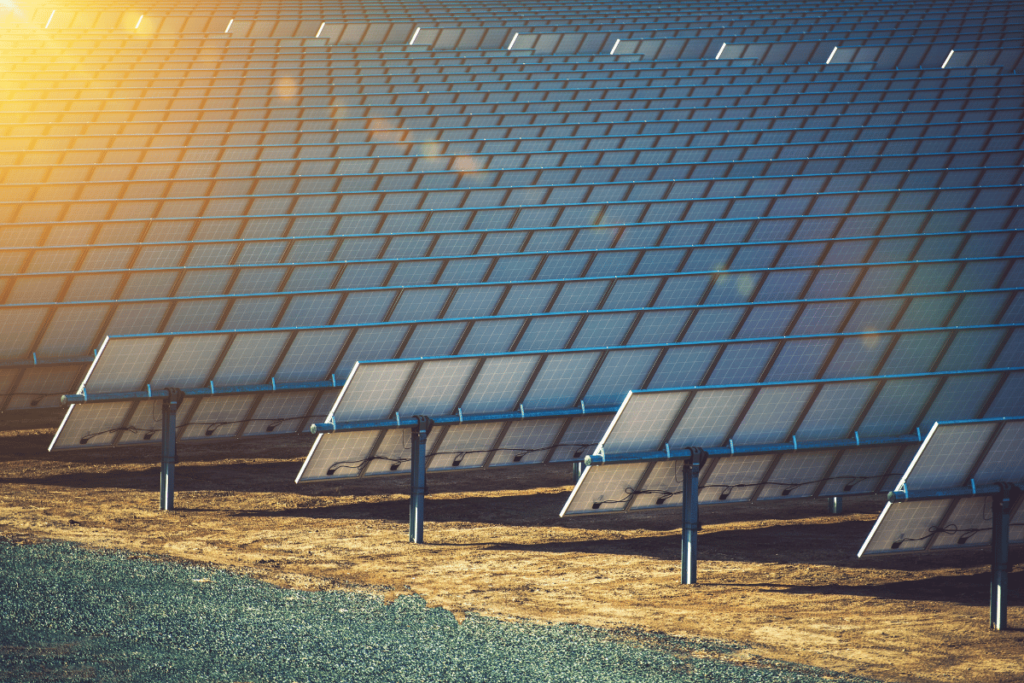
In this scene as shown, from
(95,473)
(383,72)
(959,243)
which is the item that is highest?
(383,72)

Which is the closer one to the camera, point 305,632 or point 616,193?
point 305,632

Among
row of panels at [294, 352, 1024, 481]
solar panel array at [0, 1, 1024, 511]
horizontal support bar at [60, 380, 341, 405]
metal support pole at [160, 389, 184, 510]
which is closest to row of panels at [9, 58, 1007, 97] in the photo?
solar panel array at [0, 1, 1024, 511]

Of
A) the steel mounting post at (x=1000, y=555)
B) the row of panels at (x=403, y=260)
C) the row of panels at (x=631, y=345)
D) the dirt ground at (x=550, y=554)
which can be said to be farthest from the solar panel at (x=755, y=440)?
the row of panels at (x=403, y=260)

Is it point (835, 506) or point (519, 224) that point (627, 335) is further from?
point (519, 224)

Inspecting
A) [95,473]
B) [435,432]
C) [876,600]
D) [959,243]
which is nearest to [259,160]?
[95,473]

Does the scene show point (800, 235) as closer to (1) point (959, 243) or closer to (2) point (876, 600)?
(1) point (959, 243)

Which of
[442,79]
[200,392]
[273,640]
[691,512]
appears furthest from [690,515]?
[442,79]

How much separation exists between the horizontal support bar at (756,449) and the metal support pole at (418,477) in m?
1.79

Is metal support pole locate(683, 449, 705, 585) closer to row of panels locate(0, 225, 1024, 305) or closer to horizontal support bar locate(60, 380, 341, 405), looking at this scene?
horizontal support bar locate(60, 380, 341, 405)

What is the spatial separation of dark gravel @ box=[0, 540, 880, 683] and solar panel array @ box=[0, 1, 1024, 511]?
1931 mm

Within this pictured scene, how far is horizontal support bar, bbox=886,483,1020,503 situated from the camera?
7.56 m

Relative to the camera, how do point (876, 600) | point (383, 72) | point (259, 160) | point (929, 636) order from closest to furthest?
1. point (929, 636)
2. point (876, 600)
3. point (259, 160)
4. point (383, 72)

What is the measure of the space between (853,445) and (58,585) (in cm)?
717

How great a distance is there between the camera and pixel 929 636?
7.18 m
